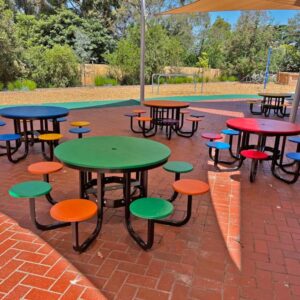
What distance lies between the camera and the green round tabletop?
2496mm

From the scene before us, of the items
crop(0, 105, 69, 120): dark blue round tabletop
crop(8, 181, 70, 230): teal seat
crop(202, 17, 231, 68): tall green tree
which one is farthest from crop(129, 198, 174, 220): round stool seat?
crop(202, 17, 231, 68): tall green tree

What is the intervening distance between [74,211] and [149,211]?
574 mm

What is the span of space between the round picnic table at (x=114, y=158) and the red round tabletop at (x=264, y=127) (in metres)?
1.66

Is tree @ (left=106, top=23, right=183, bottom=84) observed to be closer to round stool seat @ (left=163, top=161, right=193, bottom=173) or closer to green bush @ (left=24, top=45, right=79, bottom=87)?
green bush @ (left=24, top=45, right=79, bottom=87)

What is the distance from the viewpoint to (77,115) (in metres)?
8.75

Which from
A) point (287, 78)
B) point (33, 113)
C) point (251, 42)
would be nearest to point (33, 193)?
point (33, 113)

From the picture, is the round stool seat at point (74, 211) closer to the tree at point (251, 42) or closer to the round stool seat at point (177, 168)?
the round stool seat at point (177, 168)

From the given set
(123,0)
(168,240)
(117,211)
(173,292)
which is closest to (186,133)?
(117,211)

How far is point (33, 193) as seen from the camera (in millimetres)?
2547

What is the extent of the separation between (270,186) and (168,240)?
198cm

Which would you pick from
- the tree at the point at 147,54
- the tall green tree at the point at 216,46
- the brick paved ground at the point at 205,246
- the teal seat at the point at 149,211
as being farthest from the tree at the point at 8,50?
the tall green tree at the point at 216,46

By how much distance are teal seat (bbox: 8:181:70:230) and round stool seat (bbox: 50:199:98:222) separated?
0.28m

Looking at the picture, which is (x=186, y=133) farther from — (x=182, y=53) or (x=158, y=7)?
(x=158, y=7)

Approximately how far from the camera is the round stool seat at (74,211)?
7.29 feet
